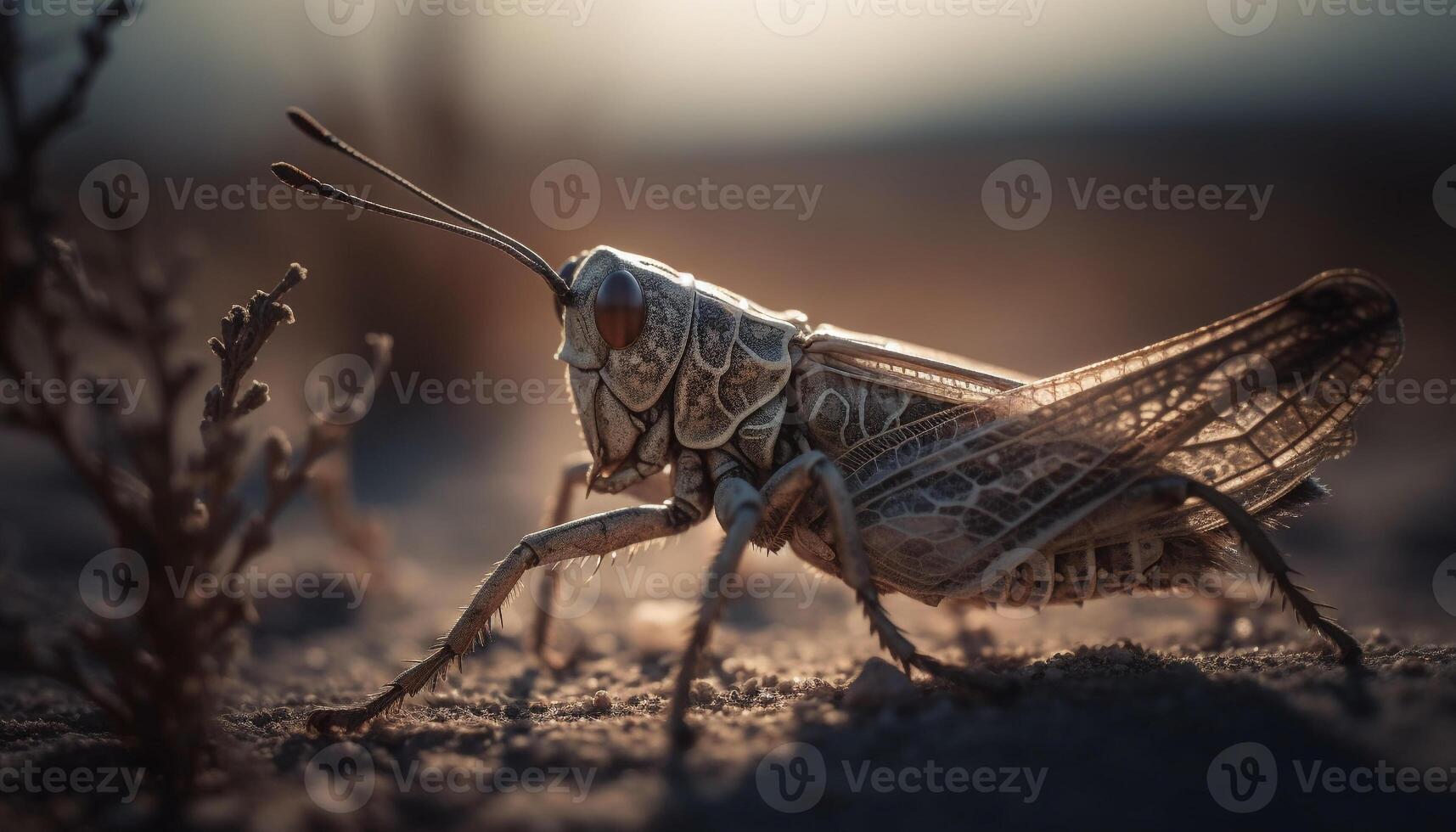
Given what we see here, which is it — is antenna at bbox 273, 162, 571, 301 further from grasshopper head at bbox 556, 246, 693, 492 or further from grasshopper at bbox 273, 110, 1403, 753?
grasshopper head at bbox 556, 246, 693, 492

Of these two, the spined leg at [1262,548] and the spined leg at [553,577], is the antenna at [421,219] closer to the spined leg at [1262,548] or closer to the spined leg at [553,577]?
the spined leg at [553,577]

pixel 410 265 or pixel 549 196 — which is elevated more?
pixel 549 196

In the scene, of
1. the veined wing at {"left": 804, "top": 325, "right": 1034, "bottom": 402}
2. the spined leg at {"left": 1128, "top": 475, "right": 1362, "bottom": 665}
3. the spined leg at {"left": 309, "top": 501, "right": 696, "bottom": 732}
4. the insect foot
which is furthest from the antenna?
the spined leg at {"left": 1128, "top": 475, "right": 1362, "bottom": 665}

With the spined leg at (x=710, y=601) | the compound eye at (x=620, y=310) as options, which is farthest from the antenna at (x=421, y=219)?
the spined leg at (x=710, y=601)

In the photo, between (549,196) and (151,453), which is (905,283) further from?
(151,453)

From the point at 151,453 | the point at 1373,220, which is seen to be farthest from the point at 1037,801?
the point at 1373,220

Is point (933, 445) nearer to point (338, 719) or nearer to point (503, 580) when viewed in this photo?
point (503, 580)
